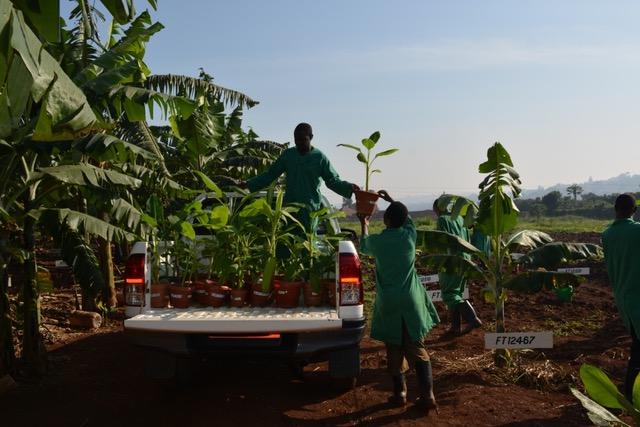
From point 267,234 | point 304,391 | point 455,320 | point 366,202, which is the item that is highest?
point 366,202

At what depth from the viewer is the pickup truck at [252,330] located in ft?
13.9

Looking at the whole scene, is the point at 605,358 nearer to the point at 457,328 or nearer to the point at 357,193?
the point at 457,328

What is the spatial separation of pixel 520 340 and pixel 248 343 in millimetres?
2475

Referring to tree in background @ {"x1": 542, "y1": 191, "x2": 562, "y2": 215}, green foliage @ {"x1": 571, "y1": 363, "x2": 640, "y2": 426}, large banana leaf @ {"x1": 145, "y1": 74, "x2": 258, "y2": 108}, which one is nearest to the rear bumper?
green foliage @ {"x1": 571, "y1": 363, "x2": 640, "y2": 426}

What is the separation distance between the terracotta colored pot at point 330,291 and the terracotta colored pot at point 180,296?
109 cm

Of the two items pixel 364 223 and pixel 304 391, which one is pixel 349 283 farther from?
pixel 304 391

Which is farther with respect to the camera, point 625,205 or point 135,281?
point 625,205

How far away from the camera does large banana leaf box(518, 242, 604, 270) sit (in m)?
5.45

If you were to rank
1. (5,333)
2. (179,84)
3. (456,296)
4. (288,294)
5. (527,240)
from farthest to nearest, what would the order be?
(179,84)
(456,296)
(527,240)
(5,333)
(288,294)

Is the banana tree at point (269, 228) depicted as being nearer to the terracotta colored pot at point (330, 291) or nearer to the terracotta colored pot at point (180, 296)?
the terracotta colored pot at point (330, 291)

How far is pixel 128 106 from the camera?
21.7 ft

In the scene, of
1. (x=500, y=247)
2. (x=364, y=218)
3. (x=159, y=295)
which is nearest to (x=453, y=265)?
(x=500, y=247)

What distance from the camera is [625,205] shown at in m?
4.79

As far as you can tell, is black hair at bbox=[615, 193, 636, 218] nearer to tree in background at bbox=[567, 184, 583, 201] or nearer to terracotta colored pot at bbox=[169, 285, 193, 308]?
terracotta colored pot at bbox=[169, 285, 193, 308]
